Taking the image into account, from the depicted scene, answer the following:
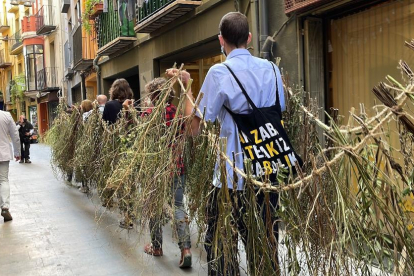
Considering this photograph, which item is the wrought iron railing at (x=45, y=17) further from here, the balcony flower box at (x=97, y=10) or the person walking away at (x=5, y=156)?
the person walking away at (x=5, y=156)

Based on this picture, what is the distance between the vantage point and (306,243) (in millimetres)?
2035

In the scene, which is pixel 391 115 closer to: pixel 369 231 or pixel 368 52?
pixel 369 231

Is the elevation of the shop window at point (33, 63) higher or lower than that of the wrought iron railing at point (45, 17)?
lower

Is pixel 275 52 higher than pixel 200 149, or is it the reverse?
pixel 275 52

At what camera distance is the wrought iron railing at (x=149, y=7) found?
9.00 meters

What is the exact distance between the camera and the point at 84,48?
16.4 m

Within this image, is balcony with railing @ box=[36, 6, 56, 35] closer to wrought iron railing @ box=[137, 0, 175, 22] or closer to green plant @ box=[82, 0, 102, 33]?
green plant @ box=[82, 0, 102, 33]

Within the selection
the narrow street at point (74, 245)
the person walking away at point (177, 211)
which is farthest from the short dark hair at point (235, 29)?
the narrow street at point (74, 245)

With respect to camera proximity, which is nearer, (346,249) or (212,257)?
(346,249)

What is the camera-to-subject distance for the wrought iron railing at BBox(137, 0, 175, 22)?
8995mm

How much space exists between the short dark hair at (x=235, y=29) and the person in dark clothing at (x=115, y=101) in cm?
322

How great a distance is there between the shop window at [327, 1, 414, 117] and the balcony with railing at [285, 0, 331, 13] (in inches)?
19.0

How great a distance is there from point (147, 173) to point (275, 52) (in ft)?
12.6

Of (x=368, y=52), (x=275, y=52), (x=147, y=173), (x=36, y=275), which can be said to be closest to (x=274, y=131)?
(x=147, y=173)
